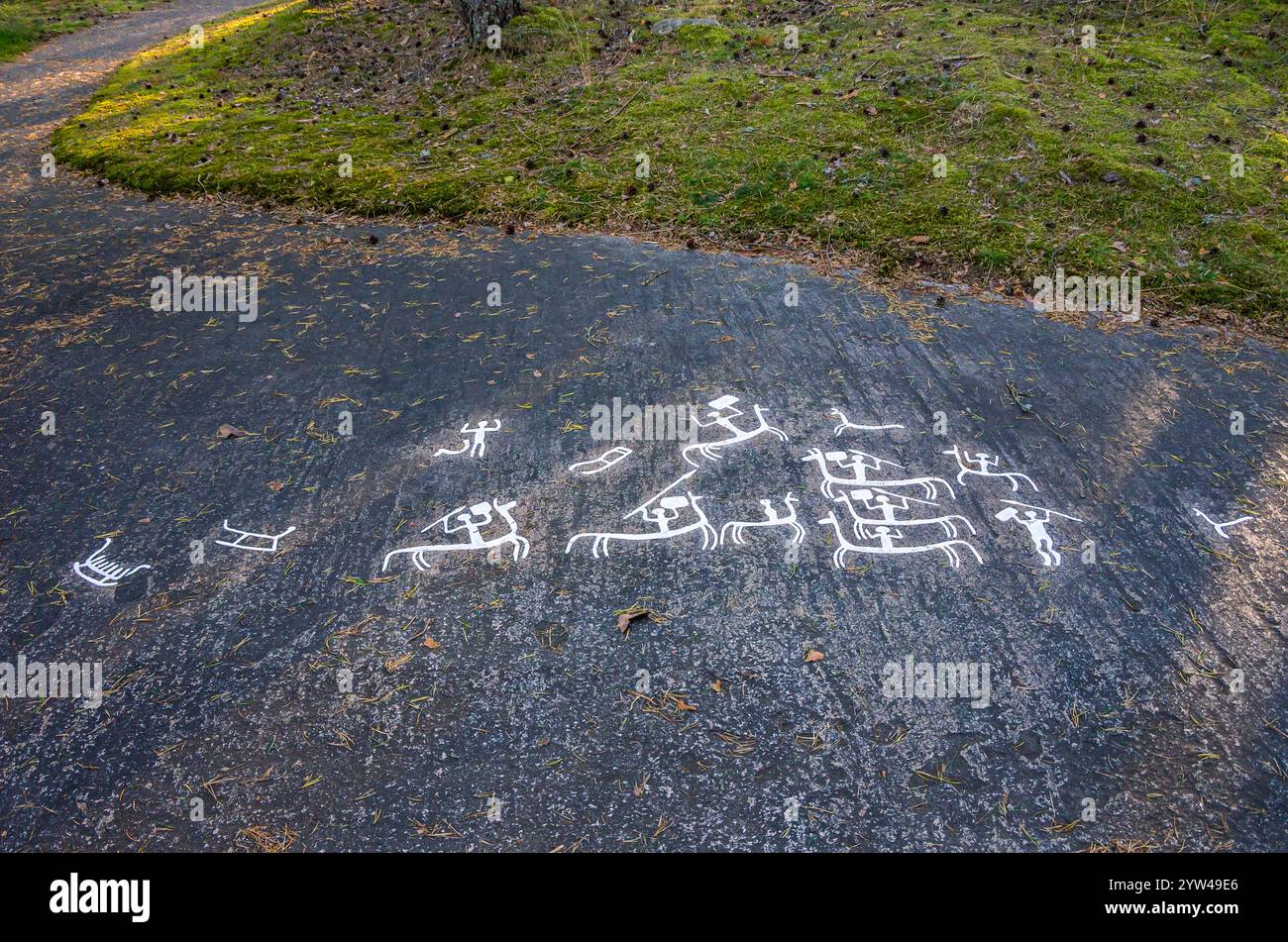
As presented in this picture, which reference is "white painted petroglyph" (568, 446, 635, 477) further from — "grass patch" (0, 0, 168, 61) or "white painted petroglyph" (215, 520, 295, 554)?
"grass patch" (0, 0, 168, 61)

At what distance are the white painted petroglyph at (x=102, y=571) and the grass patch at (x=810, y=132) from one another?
184 inches

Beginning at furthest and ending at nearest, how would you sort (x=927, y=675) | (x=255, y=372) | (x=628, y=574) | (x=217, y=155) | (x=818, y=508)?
1. (x=217, y=155)
2. (x=255, y=372)
3. (x=818, y=508)
4. (x=628, y=574)
5. (x=927, y=675)

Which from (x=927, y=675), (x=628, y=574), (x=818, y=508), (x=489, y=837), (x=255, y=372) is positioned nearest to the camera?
(x=489, y=837)

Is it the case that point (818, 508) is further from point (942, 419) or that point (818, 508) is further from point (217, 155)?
point (217, 155)

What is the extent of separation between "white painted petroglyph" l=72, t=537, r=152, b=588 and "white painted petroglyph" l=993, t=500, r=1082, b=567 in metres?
4.56

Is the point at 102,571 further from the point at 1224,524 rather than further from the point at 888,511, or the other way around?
the point at 1224,524

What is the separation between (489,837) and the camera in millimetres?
2586

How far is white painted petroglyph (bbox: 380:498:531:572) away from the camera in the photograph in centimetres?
371

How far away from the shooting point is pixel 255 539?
12.3ft

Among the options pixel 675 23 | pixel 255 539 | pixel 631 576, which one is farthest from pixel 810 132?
pixel 255 539

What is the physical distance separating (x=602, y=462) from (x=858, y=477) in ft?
4.93
